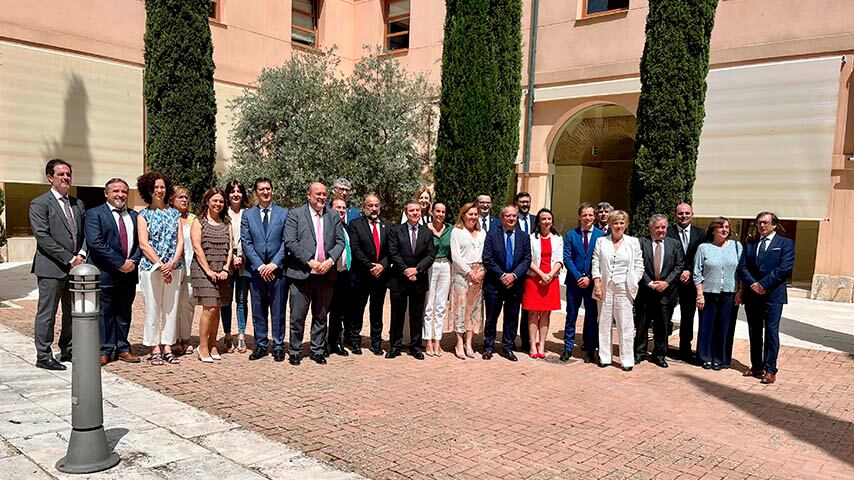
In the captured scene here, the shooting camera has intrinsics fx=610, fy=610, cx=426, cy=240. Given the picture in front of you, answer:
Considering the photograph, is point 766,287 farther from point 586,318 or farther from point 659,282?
point 586,318

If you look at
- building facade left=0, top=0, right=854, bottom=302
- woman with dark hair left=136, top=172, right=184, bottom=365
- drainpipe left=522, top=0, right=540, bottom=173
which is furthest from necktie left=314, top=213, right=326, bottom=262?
drainpipe left=522, top=0, right=540, bottom=173

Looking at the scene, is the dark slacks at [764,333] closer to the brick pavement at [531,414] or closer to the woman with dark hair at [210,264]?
the brick pavement at [531,414]

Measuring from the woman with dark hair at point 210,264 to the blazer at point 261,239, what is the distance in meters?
0.18

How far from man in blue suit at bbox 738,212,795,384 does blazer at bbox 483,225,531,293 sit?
2454mm

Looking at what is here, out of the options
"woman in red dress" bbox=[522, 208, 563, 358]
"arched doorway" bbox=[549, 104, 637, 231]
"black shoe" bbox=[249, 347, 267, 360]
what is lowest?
"black shoe" bbox=[249, 347, 267, 360]

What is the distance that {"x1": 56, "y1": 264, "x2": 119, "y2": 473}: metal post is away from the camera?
3.85 m

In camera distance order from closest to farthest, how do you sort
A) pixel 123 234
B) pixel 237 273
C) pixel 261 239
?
pixel 123 234 → pixel 261 239 → pixel 237 273

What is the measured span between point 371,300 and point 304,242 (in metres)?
1.21

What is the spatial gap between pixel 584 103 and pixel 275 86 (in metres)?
7.81

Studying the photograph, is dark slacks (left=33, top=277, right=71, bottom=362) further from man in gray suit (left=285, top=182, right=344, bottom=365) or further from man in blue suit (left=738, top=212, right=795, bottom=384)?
man in blue suit (left=738, top=212, right=795, bottom=384)

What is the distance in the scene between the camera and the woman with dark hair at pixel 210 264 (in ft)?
21.4

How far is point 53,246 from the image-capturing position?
594cm

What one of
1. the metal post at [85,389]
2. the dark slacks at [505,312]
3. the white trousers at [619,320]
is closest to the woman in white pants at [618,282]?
the white trousers at [619,320]

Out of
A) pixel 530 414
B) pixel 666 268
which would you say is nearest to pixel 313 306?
pixel 530 414
